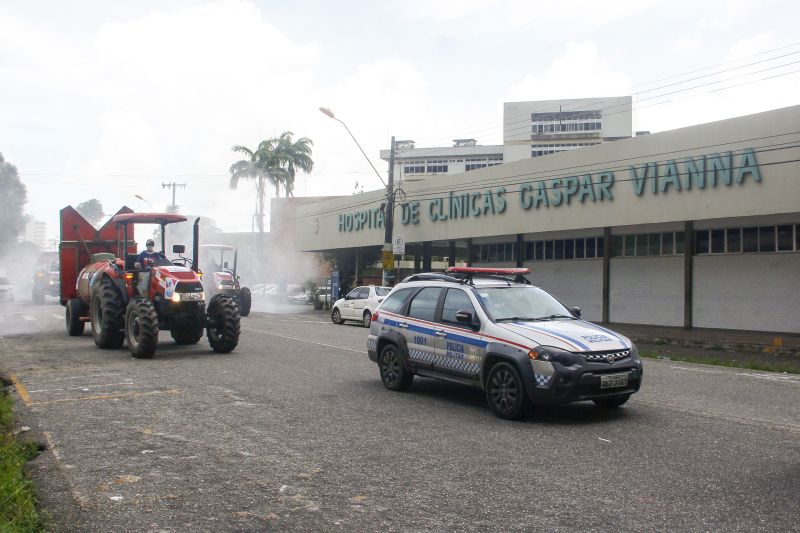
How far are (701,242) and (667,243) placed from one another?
4.86ft

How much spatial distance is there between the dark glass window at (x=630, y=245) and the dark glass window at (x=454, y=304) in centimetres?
2008

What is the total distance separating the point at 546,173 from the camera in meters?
29.7

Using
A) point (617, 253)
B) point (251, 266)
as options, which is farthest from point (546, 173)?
point (251, 266)

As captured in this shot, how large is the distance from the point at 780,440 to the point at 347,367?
7.86m

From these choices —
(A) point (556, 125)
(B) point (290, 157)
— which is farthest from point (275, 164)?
(A) point (556, 125)

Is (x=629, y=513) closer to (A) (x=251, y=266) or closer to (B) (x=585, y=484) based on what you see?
(B) (x=585, y=484)

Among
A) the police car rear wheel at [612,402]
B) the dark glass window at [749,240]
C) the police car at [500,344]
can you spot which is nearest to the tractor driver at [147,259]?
the police car at [500,344]

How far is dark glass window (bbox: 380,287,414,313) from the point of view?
11263 millimetres

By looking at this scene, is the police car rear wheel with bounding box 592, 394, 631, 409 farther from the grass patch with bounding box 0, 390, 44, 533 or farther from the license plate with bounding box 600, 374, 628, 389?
the grass patch with bounding box 0, 390, 44, 533

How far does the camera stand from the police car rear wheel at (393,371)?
36.0ft

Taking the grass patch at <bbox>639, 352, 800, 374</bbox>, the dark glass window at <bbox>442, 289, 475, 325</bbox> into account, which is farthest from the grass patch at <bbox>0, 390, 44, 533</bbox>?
the grass patch at <bbox>639, 352, 800, 374</bbox>

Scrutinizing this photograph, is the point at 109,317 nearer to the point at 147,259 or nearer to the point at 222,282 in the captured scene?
the point at 147,259

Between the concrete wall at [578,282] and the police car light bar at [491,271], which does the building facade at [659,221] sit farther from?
the police car light bar at [491,271]

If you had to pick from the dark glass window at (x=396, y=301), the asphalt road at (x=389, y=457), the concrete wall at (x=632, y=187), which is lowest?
the asphalt road at (x=389, y=457)
